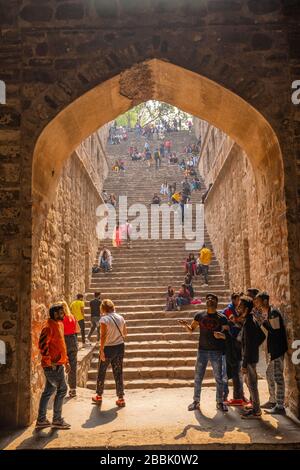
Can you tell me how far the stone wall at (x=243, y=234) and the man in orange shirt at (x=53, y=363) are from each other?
2.87m

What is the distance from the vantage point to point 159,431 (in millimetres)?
5020

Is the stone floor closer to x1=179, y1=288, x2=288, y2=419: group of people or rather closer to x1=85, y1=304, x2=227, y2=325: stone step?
x1=179, y1=288, x2=288, y2=419: group of people

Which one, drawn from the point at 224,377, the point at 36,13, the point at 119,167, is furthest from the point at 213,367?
the point at 119,167

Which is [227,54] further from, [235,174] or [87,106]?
[235,174]

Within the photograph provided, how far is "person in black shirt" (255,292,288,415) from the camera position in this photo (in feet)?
17.9

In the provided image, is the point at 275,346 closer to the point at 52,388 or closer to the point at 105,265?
the point at 52,388

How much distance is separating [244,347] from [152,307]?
7716 mm

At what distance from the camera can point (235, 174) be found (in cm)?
1347

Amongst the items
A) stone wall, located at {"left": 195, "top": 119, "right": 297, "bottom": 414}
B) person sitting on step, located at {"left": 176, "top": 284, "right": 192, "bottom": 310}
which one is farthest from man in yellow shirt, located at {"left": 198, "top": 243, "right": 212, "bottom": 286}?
person sitting on step, located at {"left": 176, "top": 284, "right": 192, "bottom": 310}

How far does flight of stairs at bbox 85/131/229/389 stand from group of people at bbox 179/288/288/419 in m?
3.06

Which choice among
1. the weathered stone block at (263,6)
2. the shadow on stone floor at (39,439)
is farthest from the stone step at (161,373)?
A: the weathered stone block at (263,6)

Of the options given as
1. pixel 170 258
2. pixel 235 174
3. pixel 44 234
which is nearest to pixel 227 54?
pixel 44 234

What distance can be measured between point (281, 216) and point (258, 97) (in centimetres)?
163

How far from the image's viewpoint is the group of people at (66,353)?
17.0ft
